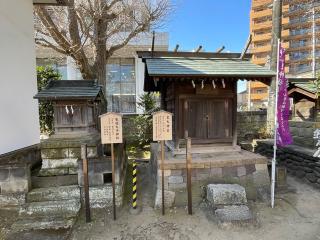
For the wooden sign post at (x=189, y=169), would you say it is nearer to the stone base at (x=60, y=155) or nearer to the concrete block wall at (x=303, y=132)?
the stone base at (x=60, y=155)

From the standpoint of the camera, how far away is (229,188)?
5.77m

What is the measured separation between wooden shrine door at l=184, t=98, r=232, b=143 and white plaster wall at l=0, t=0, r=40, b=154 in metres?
5.51

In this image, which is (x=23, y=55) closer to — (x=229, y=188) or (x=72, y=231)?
(x=72, y=231)

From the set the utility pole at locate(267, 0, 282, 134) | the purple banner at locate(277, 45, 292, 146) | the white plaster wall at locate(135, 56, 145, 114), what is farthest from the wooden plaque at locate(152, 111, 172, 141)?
the utility pole at locate(267, 0, 282, 134)

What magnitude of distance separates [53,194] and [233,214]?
4.43 m

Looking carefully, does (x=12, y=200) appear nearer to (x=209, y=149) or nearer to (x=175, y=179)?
(x=175, y=179)

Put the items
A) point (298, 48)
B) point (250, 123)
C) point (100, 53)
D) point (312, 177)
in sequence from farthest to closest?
1. point (298, 48)
2. point (250, 123)
3. point (100, 53)
4. point (312, 177)

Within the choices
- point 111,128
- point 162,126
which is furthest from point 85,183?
point 162,126

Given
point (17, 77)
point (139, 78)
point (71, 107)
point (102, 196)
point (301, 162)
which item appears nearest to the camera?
point (102, 196)

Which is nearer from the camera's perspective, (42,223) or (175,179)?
(42,223)

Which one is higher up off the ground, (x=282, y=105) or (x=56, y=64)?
(x=56, y=64)

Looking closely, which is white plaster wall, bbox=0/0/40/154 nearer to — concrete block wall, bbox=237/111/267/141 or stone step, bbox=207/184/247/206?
stone step, bbox=207/184/247/206

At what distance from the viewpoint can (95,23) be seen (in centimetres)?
906

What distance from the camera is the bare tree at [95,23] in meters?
8.70
